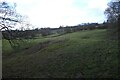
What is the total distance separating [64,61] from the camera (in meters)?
35.8

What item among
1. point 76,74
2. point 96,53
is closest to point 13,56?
point 96,53

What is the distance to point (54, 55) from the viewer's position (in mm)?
39844

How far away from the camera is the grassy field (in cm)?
3034

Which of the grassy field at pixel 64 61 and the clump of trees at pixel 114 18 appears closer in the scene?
the grassy field at pixel 64 61

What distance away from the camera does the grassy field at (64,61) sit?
30344 millimetres

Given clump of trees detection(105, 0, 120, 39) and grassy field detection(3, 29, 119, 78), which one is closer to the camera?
grassy field detection(3, 29, 119, 78)

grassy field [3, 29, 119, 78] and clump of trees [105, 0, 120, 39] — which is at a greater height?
clump of trees [105, 0, 120, 39]

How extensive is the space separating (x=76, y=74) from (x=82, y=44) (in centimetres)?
1341

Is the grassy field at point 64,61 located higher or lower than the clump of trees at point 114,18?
lower

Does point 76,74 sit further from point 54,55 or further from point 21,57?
point 21,57

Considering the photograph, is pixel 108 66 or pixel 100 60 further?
pixel 100 60

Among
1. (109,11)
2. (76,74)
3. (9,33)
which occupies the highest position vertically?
(109,11)

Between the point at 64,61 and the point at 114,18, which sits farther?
the point at 114,18

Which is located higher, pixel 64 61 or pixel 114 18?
pixel 114 18
